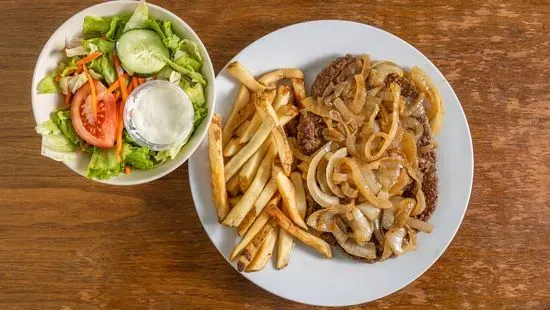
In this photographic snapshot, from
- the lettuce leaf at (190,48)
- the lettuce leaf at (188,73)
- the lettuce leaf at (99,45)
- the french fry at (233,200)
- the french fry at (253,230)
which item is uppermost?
the lettuce leaf at (99,45)

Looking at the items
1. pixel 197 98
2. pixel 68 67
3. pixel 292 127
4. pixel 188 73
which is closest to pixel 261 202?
pixel 292 127

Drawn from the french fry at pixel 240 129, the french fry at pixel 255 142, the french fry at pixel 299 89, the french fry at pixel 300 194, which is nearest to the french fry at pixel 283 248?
the french fry at pixel 300 194

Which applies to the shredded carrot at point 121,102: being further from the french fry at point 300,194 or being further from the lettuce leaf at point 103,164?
the french fry at point 300,194

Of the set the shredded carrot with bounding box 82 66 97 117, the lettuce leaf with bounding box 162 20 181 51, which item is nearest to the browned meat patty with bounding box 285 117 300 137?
the lettuce leaf with bounding box 162 20 181 51

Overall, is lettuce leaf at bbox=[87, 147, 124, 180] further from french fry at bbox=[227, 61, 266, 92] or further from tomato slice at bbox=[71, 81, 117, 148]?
french fry at bbox=[227, 61, 266, 92]

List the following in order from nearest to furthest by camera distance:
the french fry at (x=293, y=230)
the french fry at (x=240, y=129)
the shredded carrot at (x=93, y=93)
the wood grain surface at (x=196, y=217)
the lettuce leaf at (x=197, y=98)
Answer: the shredded carrot at (x=93, y=93)
the lettuce leaf at (x=197, y=98)
the french fry at (x=293, y=230)
the french fry at (x=240, y=129)
the wood grain surface at (x=196, y=217)

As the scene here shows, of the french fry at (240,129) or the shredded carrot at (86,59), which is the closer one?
the shredded carrot at (86,59)

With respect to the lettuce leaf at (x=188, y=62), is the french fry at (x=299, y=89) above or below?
below
